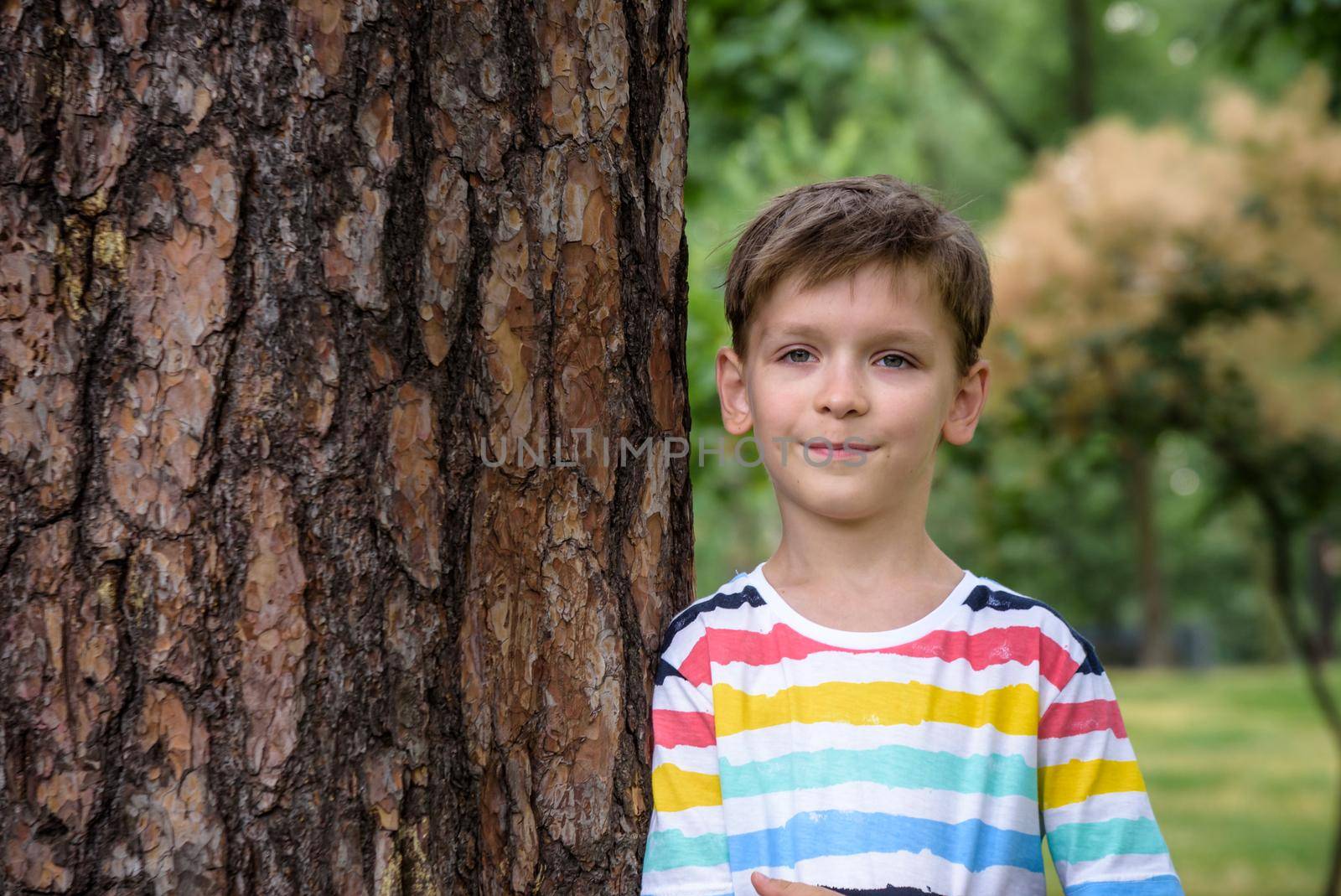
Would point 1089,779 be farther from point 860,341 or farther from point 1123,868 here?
point 860,341

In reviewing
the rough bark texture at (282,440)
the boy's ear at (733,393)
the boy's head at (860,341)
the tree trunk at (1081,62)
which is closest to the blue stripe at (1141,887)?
the boy's head at (860,341)

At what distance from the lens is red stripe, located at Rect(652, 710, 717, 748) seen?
1.48 metres

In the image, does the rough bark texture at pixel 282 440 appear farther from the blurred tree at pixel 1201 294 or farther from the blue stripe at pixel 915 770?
the blurred tree at pixel 1201 294

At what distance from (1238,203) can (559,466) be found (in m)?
4.11

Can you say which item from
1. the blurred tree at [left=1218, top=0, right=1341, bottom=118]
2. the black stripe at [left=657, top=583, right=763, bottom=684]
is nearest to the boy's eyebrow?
the black stripe at [left=657, top=583, right=763, bottom=684]

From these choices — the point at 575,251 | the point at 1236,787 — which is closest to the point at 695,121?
the point at 1236,787

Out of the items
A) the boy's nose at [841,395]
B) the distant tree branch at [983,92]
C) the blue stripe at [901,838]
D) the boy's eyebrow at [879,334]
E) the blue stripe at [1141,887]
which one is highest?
the distant tree branch at [983,92]

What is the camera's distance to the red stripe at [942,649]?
1.46 meters

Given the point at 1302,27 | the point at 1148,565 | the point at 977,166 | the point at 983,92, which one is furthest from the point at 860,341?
the point at 977,166

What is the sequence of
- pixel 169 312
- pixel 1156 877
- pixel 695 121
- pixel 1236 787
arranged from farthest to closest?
pixel 695 121 < pixel 1236 787 < pixel 1156 877 < pixel 169 312

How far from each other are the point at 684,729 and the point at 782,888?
0.72 feet

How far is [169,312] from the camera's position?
1255 millimetres

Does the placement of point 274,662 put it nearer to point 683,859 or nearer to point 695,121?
point 683,859

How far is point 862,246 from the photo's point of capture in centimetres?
149
